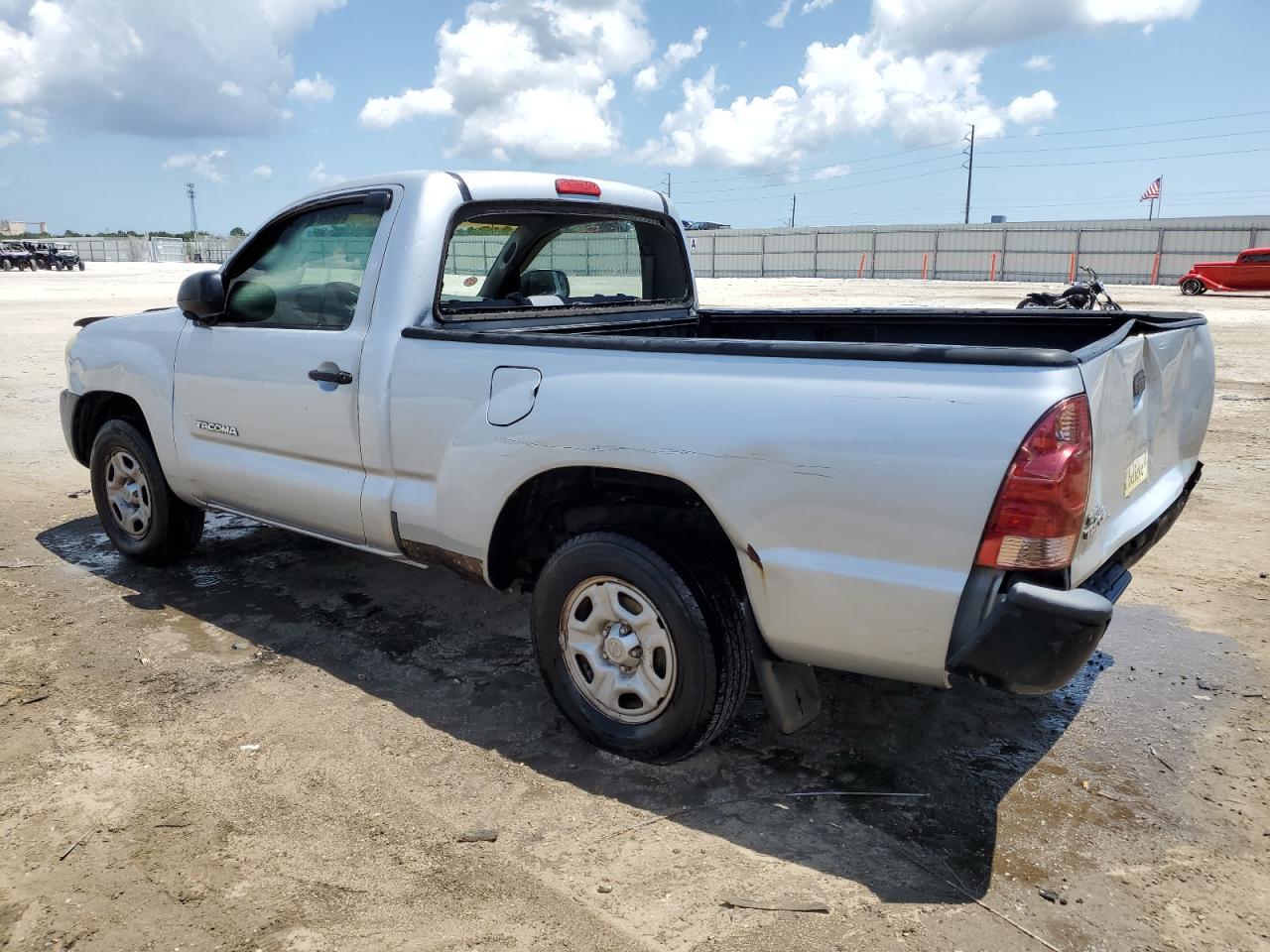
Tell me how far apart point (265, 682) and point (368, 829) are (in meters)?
1.22

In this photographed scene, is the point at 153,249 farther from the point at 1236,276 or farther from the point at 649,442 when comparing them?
the point at 649,442

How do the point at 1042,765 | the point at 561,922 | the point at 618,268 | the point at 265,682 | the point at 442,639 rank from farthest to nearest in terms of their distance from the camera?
the point at 618,268
the point at 442,639
the point at 265,682
the point at 1042,765
the point at 561,922

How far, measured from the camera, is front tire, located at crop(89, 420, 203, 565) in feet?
16.3

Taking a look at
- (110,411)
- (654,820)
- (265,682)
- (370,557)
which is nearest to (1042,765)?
(654,820)

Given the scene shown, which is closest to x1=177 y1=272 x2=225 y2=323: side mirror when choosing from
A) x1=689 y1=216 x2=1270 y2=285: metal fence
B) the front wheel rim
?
the front wheel rim

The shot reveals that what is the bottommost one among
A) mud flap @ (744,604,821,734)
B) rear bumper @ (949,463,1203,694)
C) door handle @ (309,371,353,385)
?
mud flap @ (744,604,821,734)

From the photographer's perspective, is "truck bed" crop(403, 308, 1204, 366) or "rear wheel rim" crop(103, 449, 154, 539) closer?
"truck bed" crop(403, 308, 1204, 366)

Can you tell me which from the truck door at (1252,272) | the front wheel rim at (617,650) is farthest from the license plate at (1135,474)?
the truck door at (1252,272)

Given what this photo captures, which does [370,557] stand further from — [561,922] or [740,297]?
[740,297]

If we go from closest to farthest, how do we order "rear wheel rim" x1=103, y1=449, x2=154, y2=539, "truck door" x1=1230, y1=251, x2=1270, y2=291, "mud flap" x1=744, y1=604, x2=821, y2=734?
"mud flap" x1=744, y1=604, x2=821, y2=734
"rear wheel rim" x1=103, y1=449, x2=154, y2=539
"truck door" x1=1230, y1=251, x2=1270, y2=291

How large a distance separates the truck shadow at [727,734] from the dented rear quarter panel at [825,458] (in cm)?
54

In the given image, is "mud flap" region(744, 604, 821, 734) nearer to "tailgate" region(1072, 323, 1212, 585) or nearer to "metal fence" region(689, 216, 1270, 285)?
"tailgate" region(1072, 323, 1212, 585)

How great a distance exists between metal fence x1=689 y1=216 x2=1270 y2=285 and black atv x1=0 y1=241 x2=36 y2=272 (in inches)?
1484

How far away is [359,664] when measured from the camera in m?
4.07
